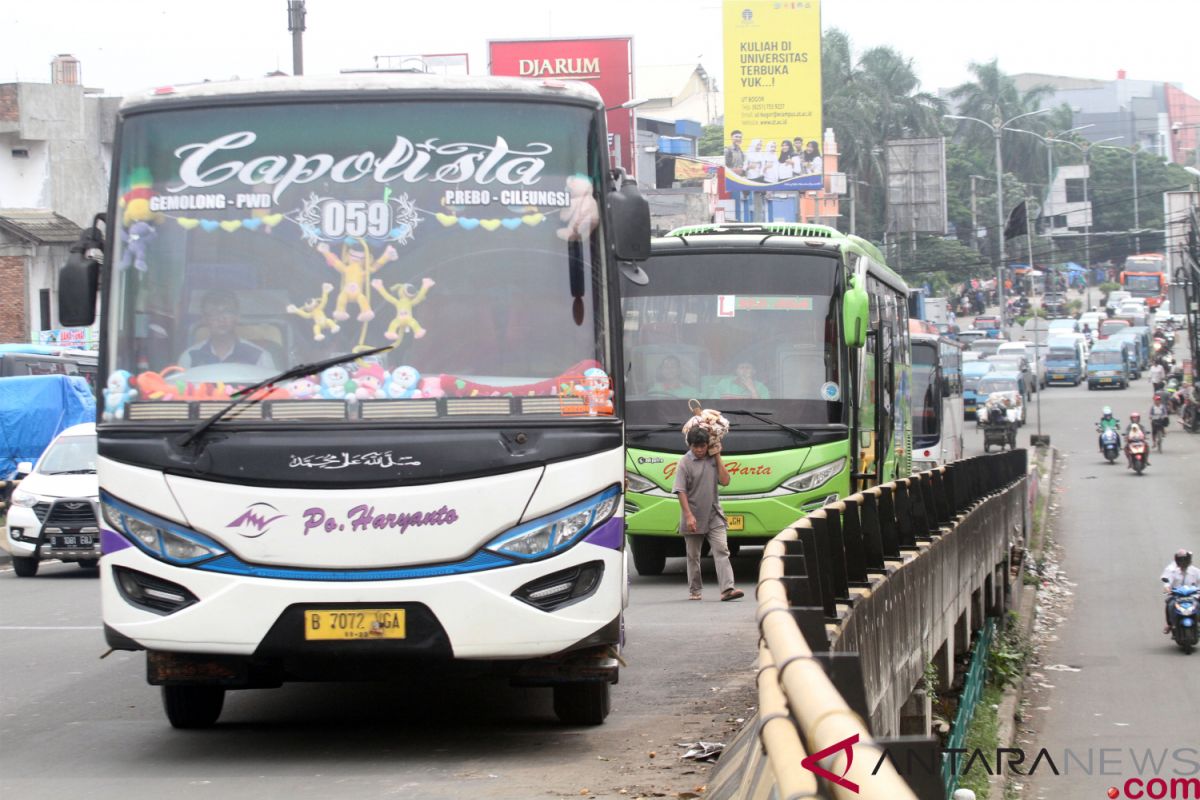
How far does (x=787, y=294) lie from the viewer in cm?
1662

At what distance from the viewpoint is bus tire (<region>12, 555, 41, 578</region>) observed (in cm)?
2060

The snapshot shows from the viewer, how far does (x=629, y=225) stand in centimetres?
817

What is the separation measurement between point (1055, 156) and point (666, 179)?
185ft

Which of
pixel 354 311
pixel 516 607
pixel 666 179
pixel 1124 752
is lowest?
pixel 1124 752

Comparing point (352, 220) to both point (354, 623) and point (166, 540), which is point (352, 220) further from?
point (354, 623)

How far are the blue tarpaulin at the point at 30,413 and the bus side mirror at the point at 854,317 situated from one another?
757 inches

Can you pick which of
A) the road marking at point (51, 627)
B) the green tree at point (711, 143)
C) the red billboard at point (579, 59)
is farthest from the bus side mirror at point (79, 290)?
the green tree at point (711, 143)

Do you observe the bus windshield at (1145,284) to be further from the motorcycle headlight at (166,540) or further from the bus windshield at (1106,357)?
the motorcycle headlight at (166,540)

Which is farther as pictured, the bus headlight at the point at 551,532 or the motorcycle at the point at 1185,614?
the motorcycle at the point at 1185,614

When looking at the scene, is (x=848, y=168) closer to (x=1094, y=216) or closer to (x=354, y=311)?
(x=1094, y=216)

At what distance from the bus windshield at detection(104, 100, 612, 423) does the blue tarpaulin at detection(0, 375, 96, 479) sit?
2456cm

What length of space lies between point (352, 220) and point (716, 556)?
7.82 meters

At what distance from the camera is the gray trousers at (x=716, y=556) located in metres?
15.2

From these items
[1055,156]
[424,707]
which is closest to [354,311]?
[424,707]
